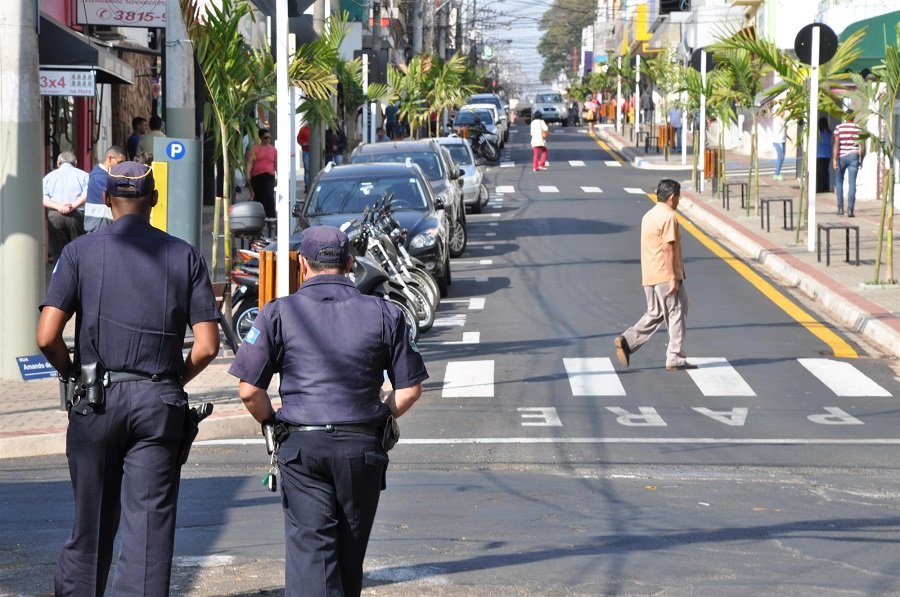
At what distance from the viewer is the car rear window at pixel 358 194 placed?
19.2 metres

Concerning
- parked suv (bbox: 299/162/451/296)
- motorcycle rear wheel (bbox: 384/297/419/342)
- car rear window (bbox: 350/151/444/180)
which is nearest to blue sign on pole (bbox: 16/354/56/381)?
motorcycle rear wheel (bbox: 384/297/419/342)

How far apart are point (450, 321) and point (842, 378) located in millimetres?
5223

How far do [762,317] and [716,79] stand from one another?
62.8 feet

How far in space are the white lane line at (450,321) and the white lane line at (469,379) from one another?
2459 mm

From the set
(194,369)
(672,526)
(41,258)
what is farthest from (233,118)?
(194,369)

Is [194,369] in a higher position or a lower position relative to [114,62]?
lower

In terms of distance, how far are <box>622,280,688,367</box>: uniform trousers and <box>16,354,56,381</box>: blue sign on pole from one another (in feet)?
17.3

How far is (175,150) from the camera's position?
13.8 m

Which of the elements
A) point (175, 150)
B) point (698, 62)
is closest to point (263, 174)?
point (175, 150)

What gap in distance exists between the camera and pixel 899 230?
26062 millimetres

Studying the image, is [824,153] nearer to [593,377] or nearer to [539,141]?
[539,141]

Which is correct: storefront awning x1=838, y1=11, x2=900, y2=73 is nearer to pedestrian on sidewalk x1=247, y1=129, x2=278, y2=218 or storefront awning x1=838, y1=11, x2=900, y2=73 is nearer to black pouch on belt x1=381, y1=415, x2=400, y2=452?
pedestrian on sidewalk x1=247, y1=129, x2=278, y2=218

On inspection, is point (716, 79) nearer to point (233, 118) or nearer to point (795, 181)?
point (795, 181)

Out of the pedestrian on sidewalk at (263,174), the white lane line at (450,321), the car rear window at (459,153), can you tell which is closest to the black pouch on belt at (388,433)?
the white lane line at (450,321)
